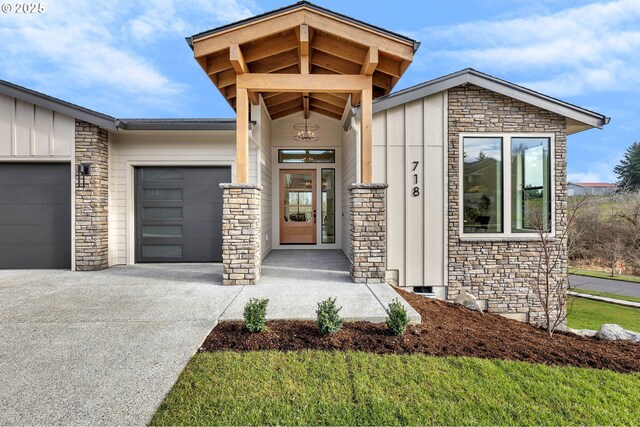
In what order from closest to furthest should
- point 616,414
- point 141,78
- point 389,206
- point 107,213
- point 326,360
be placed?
point 616,414 < point 326,360 < point 389,206 < point 107,213 < point 141,78

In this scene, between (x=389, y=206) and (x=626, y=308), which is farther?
(x=626, y=308)

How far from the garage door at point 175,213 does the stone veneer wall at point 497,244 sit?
492cm

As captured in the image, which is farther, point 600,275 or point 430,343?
point 600,275

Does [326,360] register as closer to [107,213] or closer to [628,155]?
[107,213]

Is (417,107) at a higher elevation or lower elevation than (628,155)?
lower

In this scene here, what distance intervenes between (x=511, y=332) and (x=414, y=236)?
237cm

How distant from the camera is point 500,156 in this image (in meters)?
6.10

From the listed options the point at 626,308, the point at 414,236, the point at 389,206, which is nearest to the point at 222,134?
the point at 389,206

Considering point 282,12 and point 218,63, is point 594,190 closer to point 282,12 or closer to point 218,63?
point 282,12

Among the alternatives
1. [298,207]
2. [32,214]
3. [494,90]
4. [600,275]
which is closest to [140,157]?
[32,214]

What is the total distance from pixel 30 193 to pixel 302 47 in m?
6.08

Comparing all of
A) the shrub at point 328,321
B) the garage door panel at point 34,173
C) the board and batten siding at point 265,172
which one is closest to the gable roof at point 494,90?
the board and batten siding at point 265,172

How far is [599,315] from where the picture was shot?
865 centimetres
